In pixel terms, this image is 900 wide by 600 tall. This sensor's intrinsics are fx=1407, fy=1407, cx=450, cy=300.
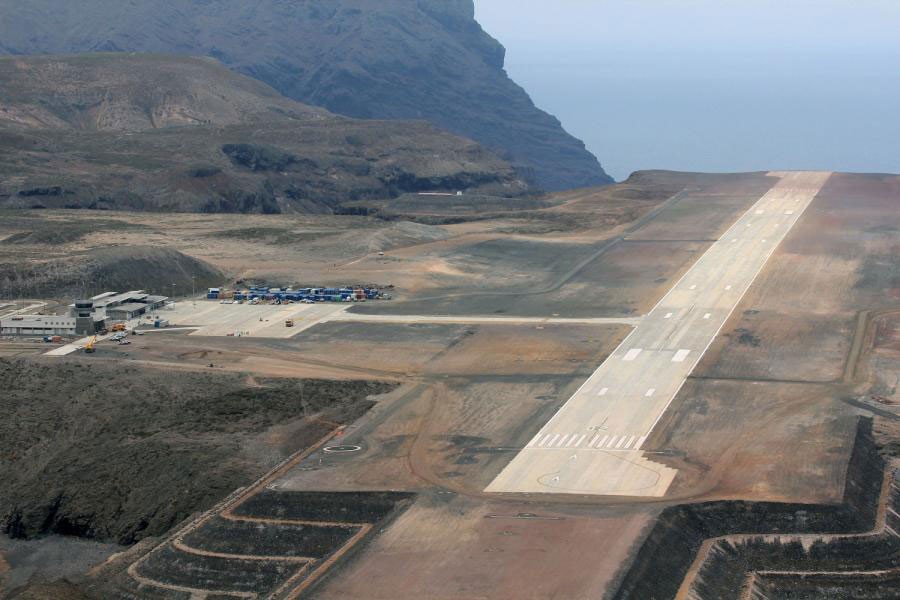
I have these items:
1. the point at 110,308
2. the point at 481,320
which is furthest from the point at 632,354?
the point at 110,308

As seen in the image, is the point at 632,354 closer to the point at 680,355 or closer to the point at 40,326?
the point at 680,355

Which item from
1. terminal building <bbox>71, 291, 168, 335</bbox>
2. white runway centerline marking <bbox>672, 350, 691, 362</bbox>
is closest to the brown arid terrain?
white runway centerline marking <bbox>672, 350, 691, 362</bbox>

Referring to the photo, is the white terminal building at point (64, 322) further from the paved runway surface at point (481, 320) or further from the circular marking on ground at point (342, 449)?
the circular marking on ground at point (342, 449)

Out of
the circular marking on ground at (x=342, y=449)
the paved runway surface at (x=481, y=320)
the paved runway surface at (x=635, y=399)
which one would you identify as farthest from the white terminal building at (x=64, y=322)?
the paved runway surface at (x=635, y=399)

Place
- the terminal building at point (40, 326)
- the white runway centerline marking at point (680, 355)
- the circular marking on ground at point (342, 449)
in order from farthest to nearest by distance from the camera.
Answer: the terminal building at point (40, 326) < the white runway centerline marking at point (680, 355) < the circular marking on ground at point (342, 449)

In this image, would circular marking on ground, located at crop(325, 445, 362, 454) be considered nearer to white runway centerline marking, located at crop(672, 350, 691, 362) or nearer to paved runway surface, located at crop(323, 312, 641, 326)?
white runway centerline marking, located at crop(672, 350, 691, 362)
